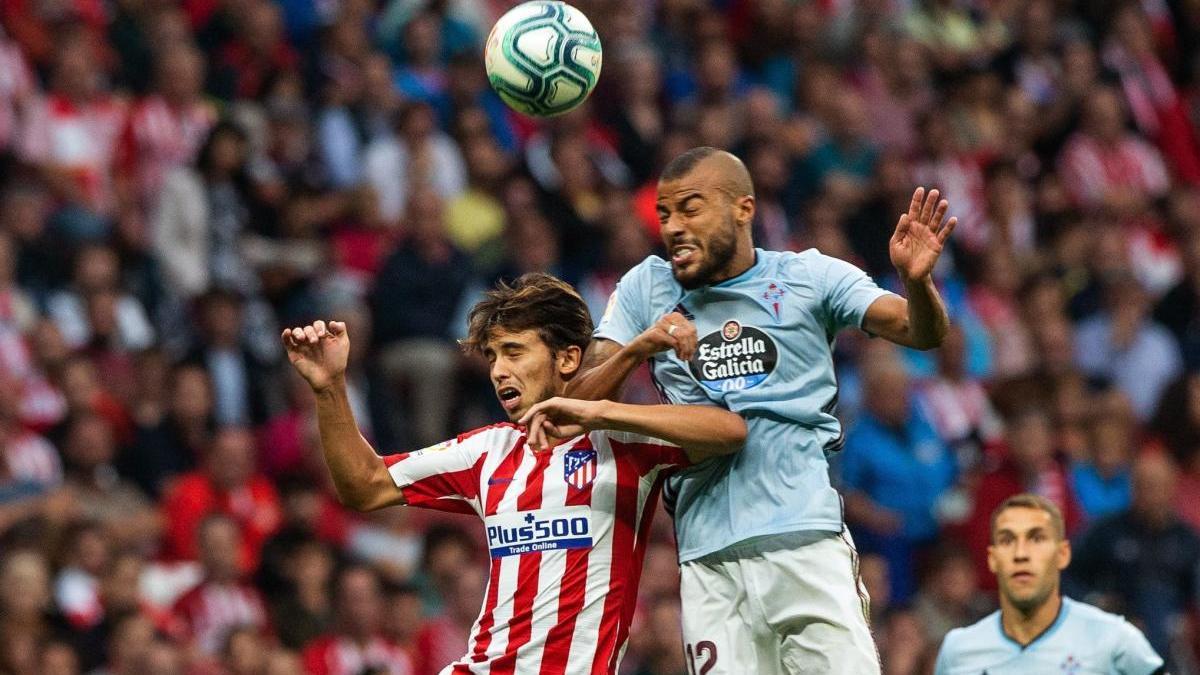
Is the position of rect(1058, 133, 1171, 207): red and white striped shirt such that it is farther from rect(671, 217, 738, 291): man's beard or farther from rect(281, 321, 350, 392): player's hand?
rect(281, 321, 350, 392): player's hand

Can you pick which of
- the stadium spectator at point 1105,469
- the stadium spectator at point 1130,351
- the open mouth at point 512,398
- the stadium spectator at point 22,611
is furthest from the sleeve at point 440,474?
the stadium spectator at point 1130,351

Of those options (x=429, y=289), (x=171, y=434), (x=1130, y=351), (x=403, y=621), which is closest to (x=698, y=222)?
(x=403, y=621)

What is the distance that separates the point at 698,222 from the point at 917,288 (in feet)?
2.65

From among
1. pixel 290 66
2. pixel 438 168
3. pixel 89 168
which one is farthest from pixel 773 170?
pixel 89 168

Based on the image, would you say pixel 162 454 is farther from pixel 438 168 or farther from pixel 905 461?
pixel 905 461

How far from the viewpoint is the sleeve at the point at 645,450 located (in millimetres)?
6805

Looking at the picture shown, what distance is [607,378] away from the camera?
658 centimetres

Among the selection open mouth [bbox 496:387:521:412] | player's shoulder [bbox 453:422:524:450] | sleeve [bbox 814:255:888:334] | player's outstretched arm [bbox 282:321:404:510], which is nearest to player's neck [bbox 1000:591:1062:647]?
sleeve [bbox 814:255:888:334]

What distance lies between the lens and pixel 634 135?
49.7ft

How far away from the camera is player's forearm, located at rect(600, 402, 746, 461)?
6.39 metres

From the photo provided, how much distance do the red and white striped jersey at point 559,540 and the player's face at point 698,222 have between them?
0.63 metres

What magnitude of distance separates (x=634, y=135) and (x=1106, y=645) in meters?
7.75

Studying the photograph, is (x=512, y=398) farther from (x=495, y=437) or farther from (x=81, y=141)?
(x=81, y=141)

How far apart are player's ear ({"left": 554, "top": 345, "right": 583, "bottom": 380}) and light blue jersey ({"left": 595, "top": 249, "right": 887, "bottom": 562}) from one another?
0.16m
